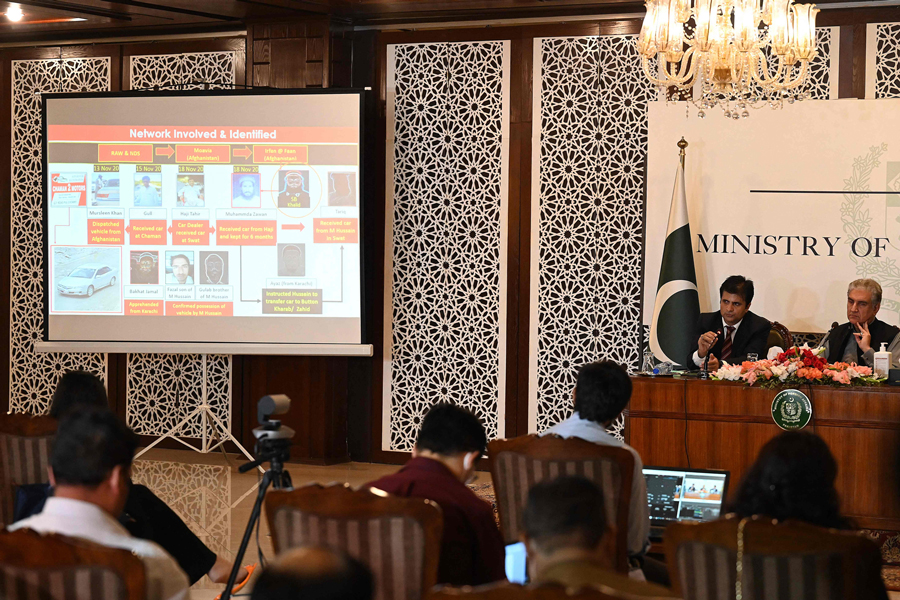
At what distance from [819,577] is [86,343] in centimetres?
615

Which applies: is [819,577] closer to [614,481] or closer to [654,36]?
[614,481]

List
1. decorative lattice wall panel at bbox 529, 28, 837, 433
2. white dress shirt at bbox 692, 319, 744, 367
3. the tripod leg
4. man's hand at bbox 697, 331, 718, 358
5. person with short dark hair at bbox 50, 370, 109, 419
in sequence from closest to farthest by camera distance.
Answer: the tripod leg < person with short dark hair at bbox 50, 370, 109, 419 < man's hand at bbox 697, 331, 718, 358 < white dress shirt at bbox 692, 319, 744, 367 < decorative lattice wall panel at bbox 529, 28, 837, 433

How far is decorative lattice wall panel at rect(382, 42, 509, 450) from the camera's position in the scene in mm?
6922

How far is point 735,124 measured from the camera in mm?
6344

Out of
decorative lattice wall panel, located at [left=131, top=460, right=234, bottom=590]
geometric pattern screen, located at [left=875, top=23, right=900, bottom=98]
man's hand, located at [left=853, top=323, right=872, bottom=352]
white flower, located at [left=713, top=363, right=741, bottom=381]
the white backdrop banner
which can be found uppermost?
geometric pattern screen, located at [left=875, top=23, right=900, bottom=98]

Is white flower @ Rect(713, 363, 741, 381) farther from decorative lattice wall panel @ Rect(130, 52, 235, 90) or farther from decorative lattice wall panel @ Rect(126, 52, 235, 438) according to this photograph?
decorative lattice wall panel @ Rect(130, 52, 235, 90)

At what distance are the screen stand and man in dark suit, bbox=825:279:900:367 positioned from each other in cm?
398

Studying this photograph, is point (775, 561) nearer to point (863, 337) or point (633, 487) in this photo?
point (633, 487)

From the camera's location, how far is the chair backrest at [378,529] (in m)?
2.21

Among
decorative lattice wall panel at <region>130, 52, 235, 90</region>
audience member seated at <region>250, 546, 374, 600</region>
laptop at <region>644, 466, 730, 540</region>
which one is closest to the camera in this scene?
audience member seated at <region>250, 546, 374, 600</region>

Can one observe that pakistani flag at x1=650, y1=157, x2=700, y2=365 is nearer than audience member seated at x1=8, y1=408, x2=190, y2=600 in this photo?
No

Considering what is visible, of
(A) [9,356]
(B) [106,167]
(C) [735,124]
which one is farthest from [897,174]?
(A) [9,356]

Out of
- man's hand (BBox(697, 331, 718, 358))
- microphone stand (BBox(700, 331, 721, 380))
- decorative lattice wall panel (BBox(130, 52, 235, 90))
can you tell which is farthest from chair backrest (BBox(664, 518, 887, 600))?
decorative lattice wall panel (BBox(130, 52, 235, 90))

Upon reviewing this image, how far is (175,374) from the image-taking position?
759cm
